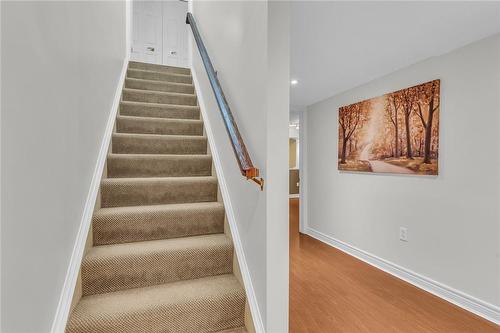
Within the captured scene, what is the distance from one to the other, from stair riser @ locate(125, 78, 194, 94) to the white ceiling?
1.33 m

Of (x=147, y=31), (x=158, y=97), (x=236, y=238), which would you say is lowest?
(x=236, y=238)

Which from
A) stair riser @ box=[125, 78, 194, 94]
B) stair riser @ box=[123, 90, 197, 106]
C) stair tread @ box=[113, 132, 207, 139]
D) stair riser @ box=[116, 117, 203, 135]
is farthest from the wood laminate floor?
stair riser @ box=[125, 78, 194, 94]

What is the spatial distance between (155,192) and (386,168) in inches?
92.7

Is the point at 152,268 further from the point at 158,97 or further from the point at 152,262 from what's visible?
the point at 158,97

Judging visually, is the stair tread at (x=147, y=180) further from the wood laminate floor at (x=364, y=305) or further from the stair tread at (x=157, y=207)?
the wood laminate floor at (x=364, y=305)

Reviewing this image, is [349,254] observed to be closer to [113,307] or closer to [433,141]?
[433,141]

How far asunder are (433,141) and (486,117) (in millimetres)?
408

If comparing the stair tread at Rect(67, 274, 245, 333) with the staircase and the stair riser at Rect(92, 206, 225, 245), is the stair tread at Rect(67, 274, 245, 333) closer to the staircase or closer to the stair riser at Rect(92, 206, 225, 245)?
the staircase

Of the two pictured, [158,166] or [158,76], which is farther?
[158,76]

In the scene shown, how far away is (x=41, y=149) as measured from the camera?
0.92m

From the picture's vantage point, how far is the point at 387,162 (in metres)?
2.74

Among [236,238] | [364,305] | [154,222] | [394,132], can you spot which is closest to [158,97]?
[154,222]

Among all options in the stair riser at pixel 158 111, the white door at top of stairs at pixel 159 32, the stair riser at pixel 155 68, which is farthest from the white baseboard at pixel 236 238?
Answer: the white door at top of stairs at pixel 159 32

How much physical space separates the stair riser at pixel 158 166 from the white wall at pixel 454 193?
6.55 feet
